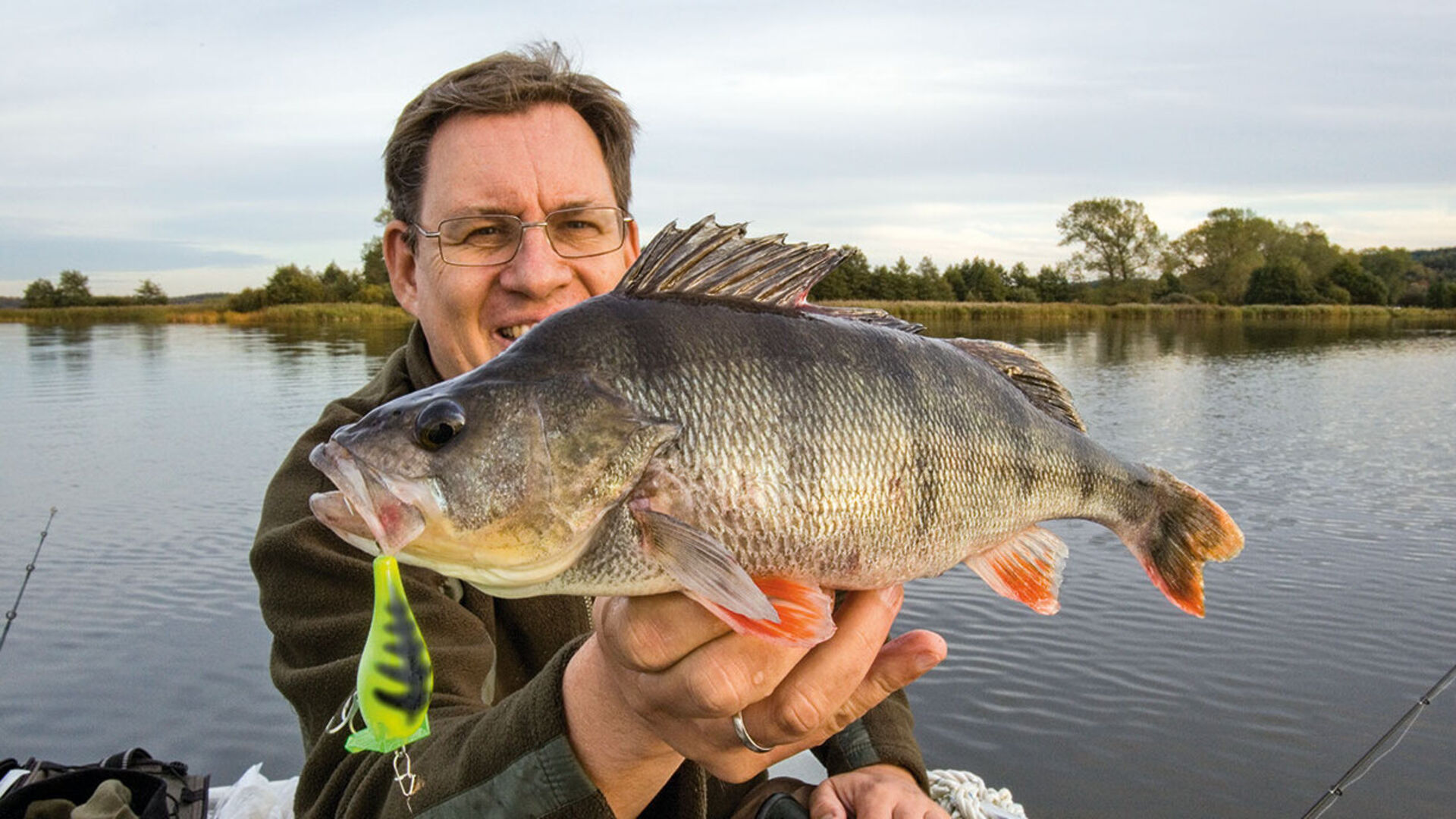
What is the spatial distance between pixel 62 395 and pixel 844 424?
27582mm

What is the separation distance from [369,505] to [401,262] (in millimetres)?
2351

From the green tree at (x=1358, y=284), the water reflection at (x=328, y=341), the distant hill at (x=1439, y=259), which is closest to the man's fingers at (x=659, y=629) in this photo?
the water reflection at (x=328, y=341)

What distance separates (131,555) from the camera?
1097 centimetres

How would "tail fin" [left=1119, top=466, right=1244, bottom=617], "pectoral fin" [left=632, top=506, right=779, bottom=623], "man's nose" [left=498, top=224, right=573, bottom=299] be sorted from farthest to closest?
"man's nose" [left=498, top=224, right=573, bottom=299] → "tail fin" [left=1119, top=466, right=1244, bottom=617] → "pectoral fin" [left=632, top=506, right=779, bottom=623]

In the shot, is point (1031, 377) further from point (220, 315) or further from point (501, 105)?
point (220, 315)

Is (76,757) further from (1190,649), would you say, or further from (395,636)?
(1190,649)

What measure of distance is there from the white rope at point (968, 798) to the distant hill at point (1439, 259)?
14156 cm

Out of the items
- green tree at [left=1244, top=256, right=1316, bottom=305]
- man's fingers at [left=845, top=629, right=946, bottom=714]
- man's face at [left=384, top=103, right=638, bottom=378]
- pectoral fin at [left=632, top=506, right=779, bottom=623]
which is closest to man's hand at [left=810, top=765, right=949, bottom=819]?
man's fingers at [left=845, top=629, right=946, bottom=714]

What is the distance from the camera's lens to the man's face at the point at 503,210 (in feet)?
10.7

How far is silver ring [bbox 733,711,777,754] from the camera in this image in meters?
1.96

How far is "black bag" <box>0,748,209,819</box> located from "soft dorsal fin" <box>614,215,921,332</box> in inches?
114

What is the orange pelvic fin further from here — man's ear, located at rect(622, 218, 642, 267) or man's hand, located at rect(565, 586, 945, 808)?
man's ear, located at rect(622, 218, 642, 267)

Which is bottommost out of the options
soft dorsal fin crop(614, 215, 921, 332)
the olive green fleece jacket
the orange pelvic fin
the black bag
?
the black bag

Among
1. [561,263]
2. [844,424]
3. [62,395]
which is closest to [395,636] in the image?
[844,424]
